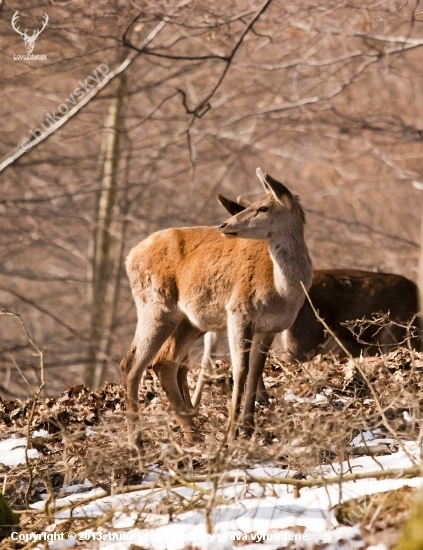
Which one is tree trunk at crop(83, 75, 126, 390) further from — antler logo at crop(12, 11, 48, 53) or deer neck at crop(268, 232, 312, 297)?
deer neck at crop(268, 232, 312, 297)

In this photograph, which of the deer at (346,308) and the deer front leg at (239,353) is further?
the deer at (346,308)

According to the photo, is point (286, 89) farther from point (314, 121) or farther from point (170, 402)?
point (170, 402)

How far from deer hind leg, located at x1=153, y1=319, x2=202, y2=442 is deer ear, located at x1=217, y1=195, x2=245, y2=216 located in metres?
1.06

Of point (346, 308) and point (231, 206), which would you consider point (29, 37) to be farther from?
point (231, 206)

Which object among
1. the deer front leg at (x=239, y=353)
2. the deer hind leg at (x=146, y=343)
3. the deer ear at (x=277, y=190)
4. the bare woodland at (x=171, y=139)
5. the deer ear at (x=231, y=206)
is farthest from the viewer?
the bare woodland at (x=171, y=139)

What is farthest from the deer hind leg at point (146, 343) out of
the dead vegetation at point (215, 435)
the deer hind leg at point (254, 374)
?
the deer hind leg at point (254, 374)

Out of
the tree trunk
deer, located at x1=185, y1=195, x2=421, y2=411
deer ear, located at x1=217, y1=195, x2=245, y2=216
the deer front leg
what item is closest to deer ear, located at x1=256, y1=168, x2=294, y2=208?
deer ear, located at x1=217, y1=195, x2=245, y2=216

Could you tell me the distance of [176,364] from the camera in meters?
9.48

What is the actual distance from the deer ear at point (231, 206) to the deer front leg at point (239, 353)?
1.05 metres

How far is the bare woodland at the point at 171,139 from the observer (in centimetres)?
1521

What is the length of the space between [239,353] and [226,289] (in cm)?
62

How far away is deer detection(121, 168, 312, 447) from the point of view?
29.9ft

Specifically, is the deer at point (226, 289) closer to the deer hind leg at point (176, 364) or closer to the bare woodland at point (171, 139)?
the deer hind leg at point (176, 364)

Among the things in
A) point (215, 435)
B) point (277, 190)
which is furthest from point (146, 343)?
point (215, 435)
